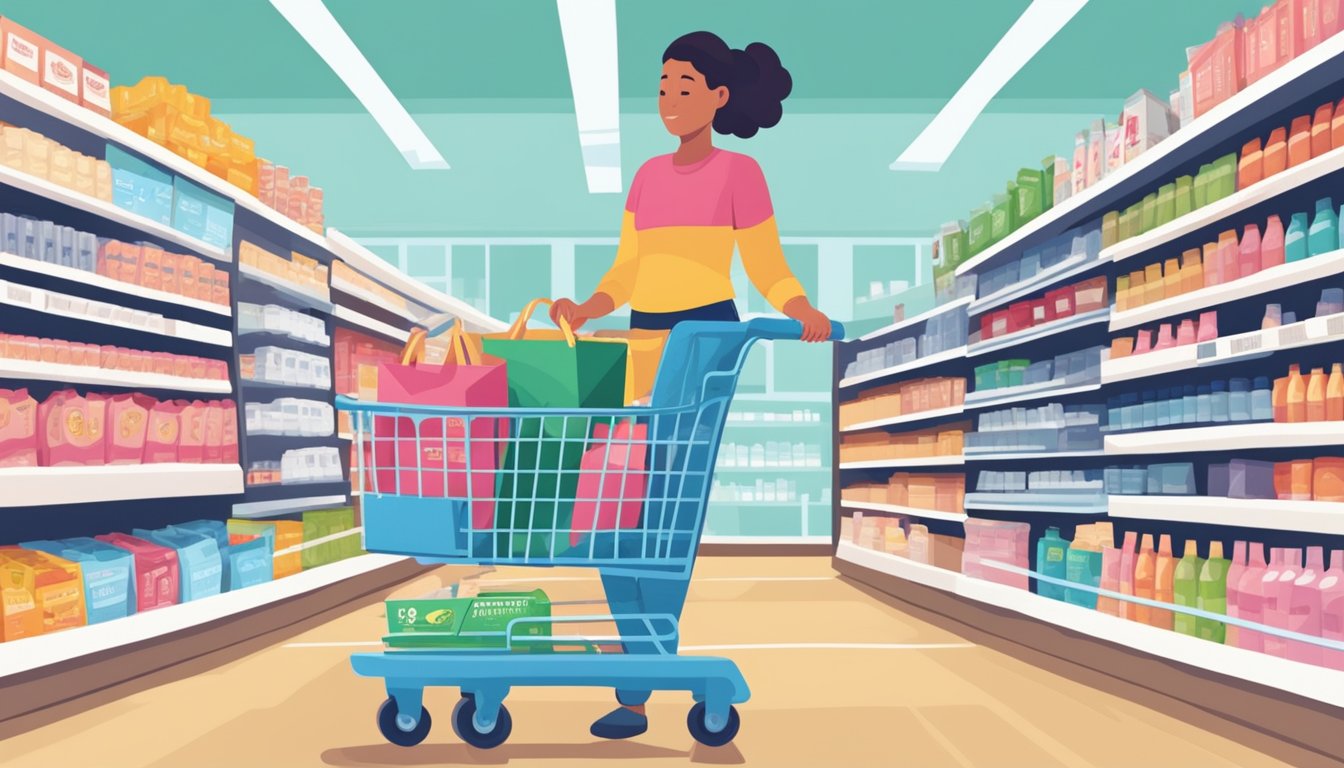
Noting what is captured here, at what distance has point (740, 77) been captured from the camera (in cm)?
288

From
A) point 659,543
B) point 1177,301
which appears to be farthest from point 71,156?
point 1177,301

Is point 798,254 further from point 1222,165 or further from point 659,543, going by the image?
point 659,543

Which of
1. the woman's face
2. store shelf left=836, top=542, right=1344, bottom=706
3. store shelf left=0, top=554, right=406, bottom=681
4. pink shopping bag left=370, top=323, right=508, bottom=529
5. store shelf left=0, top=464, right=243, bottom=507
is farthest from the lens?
store shelf left=0, top=464, right=243, bottom=507

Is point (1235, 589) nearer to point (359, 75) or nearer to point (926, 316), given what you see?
point (926, 316)

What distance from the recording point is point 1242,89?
331 centimetres

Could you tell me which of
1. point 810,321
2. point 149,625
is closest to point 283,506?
point 149,625

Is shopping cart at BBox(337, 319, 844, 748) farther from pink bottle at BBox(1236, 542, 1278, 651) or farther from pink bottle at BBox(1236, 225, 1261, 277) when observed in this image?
pink bottle at BBox(1236, 225, 1261, 277)

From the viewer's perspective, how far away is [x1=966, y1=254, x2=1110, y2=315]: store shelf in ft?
14.1

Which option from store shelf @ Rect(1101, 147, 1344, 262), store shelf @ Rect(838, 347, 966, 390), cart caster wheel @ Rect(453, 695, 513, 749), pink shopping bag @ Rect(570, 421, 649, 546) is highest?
store shelf @ Rect(1101, 147, 1344, 262)

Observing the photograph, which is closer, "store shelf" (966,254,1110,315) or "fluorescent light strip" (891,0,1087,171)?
"store shelf" (966,254,1110,315)

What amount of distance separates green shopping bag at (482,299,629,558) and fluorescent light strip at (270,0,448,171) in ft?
20.8

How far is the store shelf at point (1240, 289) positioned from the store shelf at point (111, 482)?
12.3 ft

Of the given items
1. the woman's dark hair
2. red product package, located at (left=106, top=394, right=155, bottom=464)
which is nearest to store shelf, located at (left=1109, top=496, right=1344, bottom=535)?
the woman's dark hair

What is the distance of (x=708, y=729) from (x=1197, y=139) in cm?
262
